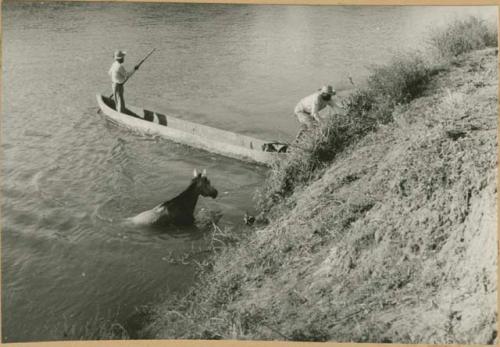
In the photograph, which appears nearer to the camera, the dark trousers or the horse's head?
the horse's head

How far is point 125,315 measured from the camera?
673cm

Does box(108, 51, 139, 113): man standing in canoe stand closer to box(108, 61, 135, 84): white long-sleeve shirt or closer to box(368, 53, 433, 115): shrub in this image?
box(108, 61, 135, 84): white long-sleeve shirt

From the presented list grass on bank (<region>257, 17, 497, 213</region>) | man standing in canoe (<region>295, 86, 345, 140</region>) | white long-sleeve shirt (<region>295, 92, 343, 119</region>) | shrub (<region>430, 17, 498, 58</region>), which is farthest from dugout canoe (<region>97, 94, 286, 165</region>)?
shrub (<region>430, 17, 498, 58</region>)

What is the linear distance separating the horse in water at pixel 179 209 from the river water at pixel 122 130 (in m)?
0.22

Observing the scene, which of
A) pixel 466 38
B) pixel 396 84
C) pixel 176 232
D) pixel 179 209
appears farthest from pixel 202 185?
pixel 466 38

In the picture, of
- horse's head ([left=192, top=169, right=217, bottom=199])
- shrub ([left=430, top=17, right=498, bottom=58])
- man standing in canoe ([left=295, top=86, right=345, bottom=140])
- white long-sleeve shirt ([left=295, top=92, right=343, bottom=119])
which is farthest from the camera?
shrub ([left=430, top=17, right=498, bottom=58])

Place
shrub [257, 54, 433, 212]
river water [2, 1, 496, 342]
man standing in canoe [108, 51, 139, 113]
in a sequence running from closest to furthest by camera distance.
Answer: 1. river water [2, 1, 496, 342]
2. shrub [257, 54, 433, 212]
3. man standing in canoe [108, 51, 139, 113]

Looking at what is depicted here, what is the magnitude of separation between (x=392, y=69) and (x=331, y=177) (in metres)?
3.69

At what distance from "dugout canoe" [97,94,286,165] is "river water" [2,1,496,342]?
294 millimetres

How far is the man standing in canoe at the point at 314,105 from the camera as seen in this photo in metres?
10.5

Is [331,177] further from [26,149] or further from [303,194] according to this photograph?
[26,149]

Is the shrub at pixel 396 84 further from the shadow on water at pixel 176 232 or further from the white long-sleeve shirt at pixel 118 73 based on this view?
the white long-sleeve shirt at pixel 118 73

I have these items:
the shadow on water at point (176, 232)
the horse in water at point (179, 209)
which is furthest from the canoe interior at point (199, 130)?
the shadow on water at point (176, 232)

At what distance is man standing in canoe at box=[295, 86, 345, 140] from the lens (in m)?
10.5
